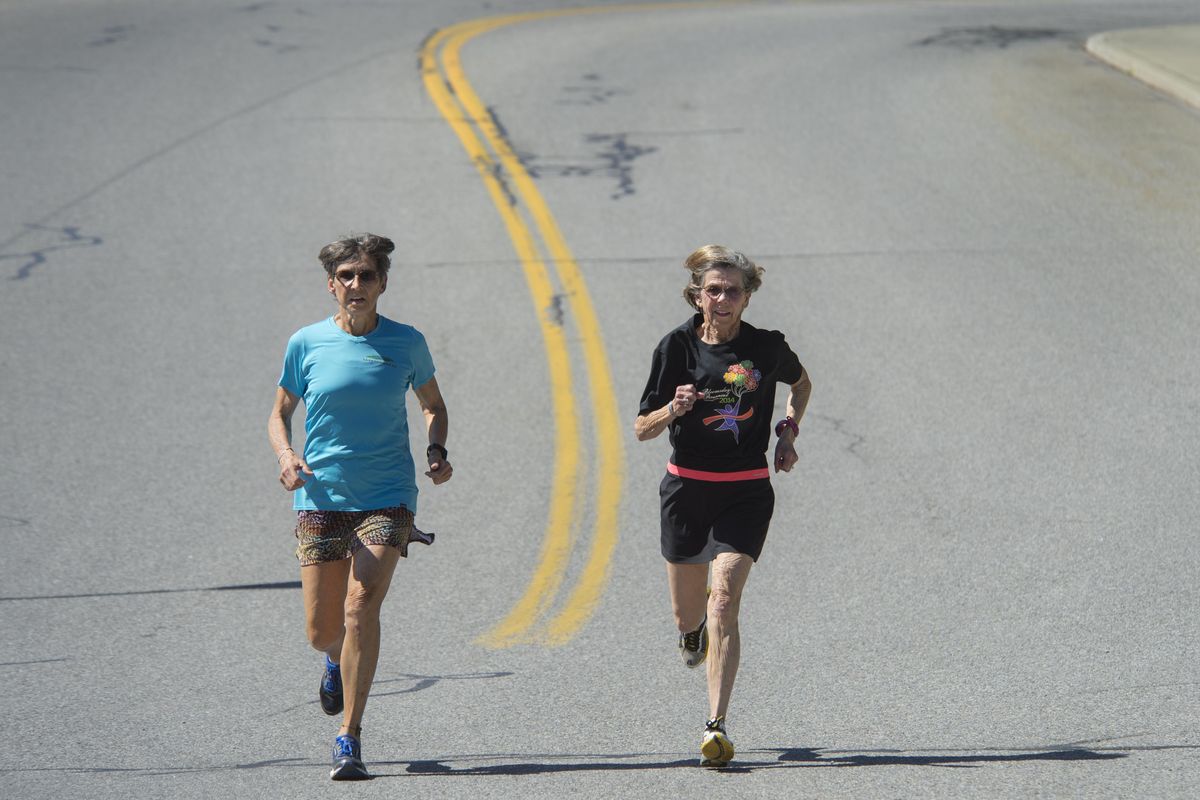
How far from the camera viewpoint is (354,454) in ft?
19.2

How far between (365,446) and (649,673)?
171cm

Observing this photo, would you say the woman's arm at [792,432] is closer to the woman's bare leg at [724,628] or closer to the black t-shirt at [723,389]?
the black t-shirt at [723,389]

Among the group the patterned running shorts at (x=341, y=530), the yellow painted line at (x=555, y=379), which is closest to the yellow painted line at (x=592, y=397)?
the yellow painted line at (x=555, y=379)

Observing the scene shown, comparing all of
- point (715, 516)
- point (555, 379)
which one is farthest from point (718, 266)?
point (555, 379)

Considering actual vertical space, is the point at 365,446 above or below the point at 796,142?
above

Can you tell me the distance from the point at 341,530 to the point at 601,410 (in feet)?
13.6

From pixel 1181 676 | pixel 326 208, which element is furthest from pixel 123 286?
pixel 1181 676

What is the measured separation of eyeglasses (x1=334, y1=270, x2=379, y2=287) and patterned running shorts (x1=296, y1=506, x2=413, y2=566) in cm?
87

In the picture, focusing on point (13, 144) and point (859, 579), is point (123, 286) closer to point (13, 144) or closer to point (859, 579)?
point (13, 144)

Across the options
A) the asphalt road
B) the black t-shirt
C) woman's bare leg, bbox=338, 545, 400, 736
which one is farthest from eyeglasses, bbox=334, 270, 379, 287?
the asphalt road

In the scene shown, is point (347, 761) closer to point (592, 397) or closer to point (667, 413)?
point (667, 413)

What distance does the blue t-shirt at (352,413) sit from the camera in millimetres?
5852

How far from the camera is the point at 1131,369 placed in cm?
1010

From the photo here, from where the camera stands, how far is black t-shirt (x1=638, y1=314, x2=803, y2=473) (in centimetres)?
586
